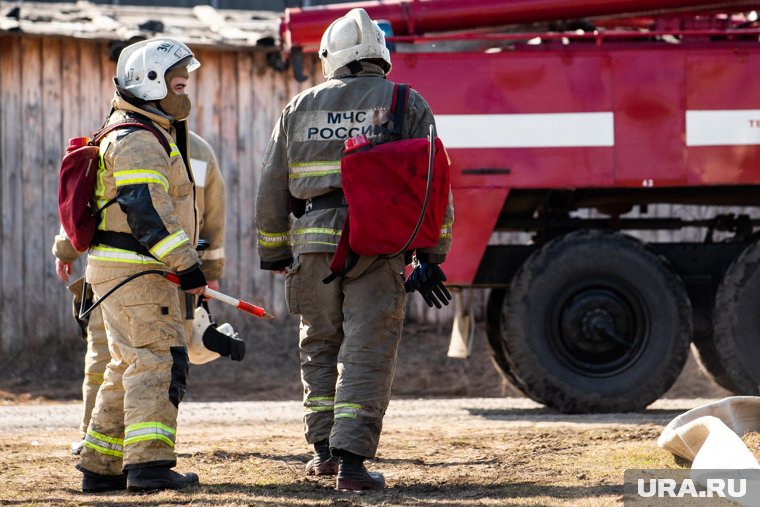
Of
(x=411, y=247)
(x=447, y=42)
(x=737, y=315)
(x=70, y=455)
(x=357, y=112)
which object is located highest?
(x=447, y=42)

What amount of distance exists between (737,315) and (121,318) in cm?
463

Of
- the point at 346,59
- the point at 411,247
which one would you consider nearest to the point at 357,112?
the point at 346,59

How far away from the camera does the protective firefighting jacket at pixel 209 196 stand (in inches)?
268

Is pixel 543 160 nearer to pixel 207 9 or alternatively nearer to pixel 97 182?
pixel 97 182

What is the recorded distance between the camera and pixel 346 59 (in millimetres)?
5773

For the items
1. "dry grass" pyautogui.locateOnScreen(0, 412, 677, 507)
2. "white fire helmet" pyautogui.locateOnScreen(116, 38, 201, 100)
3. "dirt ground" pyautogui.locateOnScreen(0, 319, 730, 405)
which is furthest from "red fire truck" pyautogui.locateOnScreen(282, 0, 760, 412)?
"white fire helmet" pyautogui.locateOnScreen(116, 38, 201, 100)

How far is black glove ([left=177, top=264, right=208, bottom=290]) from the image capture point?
5367 mm

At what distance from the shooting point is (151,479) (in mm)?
5359

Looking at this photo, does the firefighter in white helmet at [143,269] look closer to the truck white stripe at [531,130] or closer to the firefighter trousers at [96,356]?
the firefighter trousers at [96,356]

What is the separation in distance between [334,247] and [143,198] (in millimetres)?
868

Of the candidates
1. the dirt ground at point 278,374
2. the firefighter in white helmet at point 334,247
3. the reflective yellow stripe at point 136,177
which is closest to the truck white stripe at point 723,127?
the firefighter in white helmet at point 334,247

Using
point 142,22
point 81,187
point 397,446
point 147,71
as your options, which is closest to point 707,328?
point 397,446

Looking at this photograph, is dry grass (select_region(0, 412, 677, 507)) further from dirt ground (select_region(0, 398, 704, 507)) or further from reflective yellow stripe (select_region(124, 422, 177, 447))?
reflective yellow stripe (select_region(124, 422, 177, 447))

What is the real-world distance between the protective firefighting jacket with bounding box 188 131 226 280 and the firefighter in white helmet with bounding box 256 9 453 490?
0.96 m
